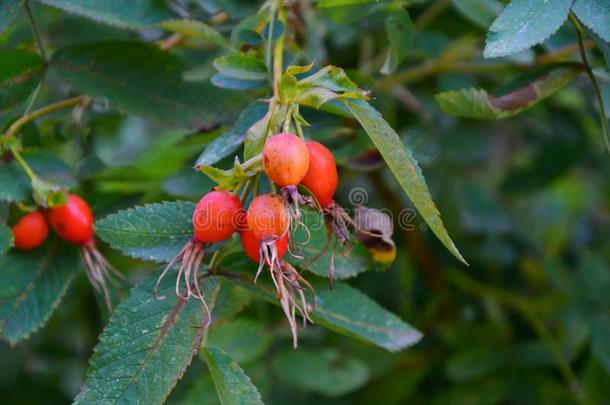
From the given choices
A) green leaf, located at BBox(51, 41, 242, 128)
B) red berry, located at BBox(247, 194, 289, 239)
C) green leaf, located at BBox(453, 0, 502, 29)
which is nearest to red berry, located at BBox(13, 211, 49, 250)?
green leaf, located at BBox(51, 41, 242, 128)

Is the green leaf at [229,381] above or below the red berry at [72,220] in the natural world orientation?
below

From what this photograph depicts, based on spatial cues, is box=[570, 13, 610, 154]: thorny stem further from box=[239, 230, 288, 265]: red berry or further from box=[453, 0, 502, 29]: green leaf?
box=[239, 230, 288, 265]: red berry

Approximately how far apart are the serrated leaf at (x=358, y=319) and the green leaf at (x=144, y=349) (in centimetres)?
13

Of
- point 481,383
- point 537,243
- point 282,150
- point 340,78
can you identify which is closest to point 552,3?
point 340,78

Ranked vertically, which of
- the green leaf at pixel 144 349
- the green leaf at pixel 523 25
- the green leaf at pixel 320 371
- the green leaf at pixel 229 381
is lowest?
the green leaf at pixel 320 371

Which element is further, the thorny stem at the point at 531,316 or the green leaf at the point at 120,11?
the thorny stem at the point at 531,316

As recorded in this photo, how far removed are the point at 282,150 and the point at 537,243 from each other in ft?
5.45

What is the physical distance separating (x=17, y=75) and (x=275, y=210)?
0.60 metres

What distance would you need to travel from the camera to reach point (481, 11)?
4.75 ft

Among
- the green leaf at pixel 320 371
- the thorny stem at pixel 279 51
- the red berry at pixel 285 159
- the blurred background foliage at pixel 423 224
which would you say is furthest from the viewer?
the green leaf at pixel 320 371

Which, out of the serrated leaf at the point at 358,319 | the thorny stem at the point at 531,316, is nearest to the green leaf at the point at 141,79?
the serrated leaf at the point at 358,319

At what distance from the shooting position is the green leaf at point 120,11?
3.85ft

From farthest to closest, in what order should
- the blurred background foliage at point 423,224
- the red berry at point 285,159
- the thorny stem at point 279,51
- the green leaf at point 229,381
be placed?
the blurred background foliage at point 423,224 < the thorny stem at point 279,51 < the green leaf at point 229,381 < the red berry at point 285,159

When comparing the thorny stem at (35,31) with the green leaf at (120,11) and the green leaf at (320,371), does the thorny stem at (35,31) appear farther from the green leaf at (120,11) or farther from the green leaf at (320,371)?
the green leaf at (320,371)
